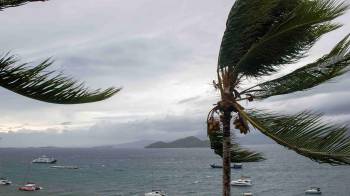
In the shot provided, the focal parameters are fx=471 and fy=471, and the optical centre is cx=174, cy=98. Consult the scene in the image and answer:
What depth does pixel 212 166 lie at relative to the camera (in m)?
160

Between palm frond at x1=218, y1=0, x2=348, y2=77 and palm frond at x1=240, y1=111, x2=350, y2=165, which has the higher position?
palm frond at x1=218, y1=0, x2=348, y2=77

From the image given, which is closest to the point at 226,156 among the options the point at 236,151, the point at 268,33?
the point at 236,151

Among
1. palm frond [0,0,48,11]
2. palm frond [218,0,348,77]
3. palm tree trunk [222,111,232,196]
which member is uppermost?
palm frond [218,0,348,77]

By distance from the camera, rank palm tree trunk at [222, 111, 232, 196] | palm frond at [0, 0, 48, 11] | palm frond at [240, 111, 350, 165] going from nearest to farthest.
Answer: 1. palm frond at [0, 0, 48, 11]
2. palm frond at [240, 111, 350, 165]
3. palm tree trunk at [222, 111, 232, 196]

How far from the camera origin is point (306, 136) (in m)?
6.87

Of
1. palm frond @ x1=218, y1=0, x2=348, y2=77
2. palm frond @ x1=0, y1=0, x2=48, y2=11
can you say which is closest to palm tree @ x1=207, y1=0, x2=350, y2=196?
palm frond @ x1=218, y1=0, x2=348, y2=77

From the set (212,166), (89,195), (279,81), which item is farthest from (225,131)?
(212,166)

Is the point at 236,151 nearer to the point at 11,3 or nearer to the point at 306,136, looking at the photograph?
the point at 306,136

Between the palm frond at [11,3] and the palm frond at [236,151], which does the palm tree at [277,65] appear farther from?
the palm frond at [11,3]

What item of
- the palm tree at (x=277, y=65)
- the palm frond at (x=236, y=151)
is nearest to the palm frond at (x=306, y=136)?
the palm tree at (x=277, y=65)

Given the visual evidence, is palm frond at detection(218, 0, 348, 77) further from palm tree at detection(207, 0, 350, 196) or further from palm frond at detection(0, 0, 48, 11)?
palm frond at detection(0, 0, 48, 11)

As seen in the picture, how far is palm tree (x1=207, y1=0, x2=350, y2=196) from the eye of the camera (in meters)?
6.85

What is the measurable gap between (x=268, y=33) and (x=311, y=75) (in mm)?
1157

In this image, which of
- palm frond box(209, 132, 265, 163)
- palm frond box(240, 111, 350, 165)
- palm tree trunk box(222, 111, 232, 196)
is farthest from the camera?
palm frond box(209, 132, 265, 163)
